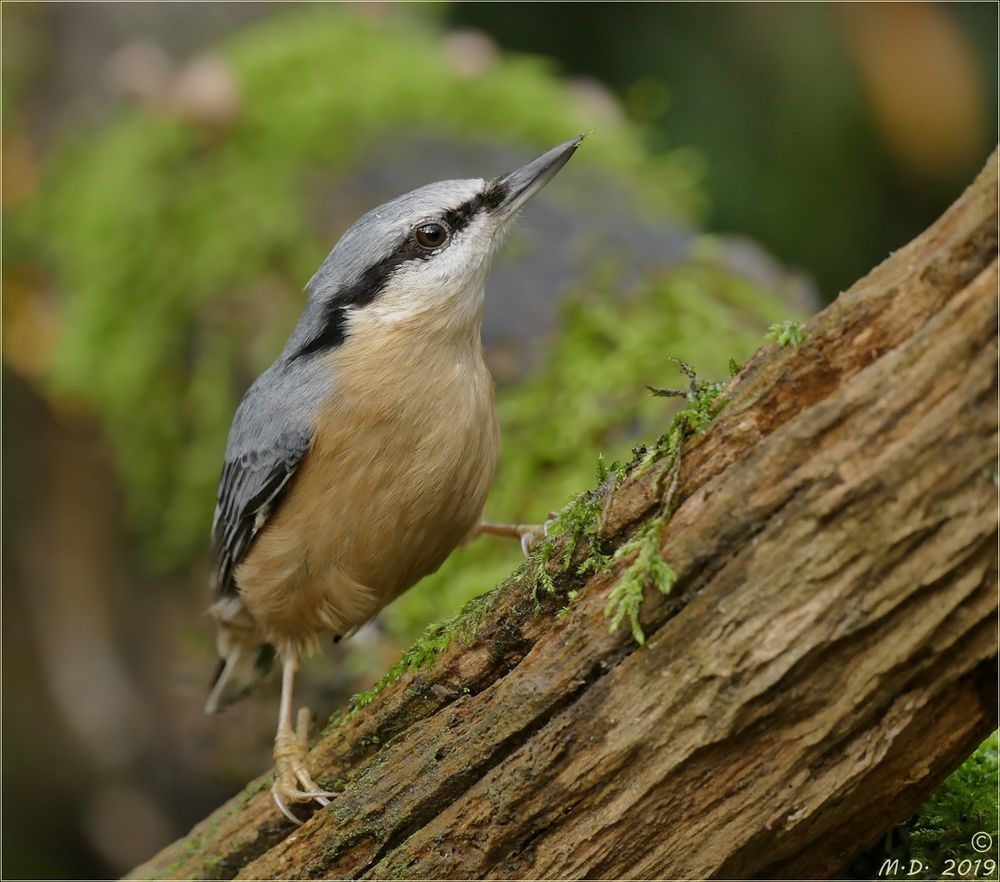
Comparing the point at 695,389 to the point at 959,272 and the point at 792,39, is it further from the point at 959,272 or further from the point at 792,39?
the point at 792,39

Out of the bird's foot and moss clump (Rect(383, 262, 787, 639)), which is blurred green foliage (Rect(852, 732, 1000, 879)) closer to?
the bird's foot

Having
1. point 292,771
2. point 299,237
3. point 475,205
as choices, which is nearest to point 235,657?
point 292,771

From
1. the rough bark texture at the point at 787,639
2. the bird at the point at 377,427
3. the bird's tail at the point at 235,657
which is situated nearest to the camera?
the rough bark texture at the point at 787,639

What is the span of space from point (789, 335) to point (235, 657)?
9.23ft

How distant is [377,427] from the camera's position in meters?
3.27

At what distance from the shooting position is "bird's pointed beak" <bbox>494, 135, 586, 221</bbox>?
136 inches

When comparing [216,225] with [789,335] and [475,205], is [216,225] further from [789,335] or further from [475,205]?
[789,335]

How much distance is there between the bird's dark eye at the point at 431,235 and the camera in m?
3.46

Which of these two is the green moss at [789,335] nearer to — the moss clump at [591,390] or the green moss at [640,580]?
the green moss at [640,580]

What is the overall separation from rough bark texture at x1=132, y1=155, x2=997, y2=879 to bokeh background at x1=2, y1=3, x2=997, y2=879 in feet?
7.28

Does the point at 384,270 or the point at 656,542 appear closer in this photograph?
the point at 656,542

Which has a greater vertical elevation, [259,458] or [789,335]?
[259,458]

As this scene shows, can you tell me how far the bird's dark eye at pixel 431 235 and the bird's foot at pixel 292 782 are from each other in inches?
61.8

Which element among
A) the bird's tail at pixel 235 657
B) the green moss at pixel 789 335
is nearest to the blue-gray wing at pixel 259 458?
the bird's tail at pixel 235 657
